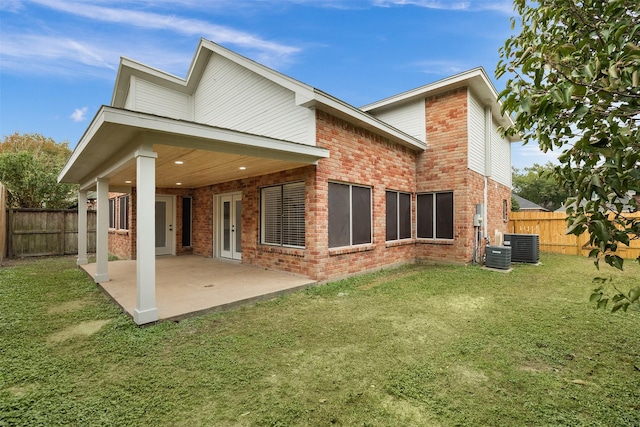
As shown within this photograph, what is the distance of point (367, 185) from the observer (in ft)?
26.0

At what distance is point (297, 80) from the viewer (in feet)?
21.9

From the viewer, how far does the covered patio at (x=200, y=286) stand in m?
4.84

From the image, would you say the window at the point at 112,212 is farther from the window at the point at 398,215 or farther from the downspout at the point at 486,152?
the downspout at the point at 486,152

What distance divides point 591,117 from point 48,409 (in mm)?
4245

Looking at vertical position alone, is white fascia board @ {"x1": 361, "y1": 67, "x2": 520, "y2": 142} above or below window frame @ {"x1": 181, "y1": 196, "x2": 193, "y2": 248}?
above

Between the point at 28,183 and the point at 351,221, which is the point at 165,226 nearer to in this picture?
the point at 351,221

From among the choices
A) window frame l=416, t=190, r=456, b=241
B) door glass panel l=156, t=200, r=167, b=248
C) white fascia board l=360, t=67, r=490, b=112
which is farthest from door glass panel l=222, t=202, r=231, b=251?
white fascia board l=360, t=67, r=490, b=112

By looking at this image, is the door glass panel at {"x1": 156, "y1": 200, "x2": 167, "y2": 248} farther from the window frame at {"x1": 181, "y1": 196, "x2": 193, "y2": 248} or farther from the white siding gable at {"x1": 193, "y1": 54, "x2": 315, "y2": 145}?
the white siding gable at {"x1": 193, "y1": 54, "x2": 315, "y2": 145}

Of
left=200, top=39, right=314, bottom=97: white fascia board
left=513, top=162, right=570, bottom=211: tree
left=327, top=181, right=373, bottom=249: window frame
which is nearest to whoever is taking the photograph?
left=200, top=39, right=314, bottom=97: white fascia board

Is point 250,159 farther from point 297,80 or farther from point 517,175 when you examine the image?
point 517,175

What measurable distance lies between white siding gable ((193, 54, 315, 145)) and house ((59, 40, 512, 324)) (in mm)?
38

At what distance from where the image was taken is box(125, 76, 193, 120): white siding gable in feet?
33.6

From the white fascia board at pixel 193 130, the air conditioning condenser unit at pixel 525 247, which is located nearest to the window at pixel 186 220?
the white fascia board at pixel 193 130

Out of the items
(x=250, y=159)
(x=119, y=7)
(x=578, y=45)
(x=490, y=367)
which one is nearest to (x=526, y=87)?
(x=578, y=45)
